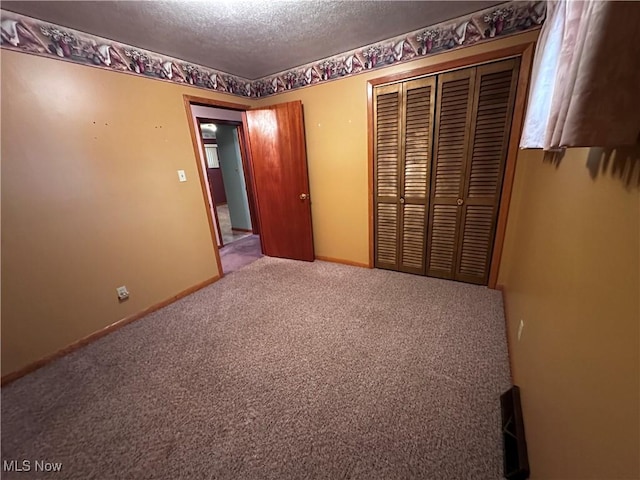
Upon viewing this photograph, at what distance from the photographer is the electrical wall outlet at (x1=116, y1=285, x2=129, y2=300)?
2.06 m

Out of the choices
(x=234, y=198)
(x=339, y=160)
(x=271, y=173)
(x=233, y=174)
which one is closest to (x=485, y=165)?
(x=339, y=160)

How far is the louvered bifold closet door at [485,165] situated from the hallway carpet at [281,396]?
363 millimetres

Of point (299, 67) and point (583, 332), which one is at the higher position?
point (299, 67)

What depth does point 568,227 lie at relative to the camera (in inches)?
36.5

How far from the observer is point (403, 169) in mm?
2363

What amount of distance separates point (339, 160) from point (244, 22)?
1.40 metres

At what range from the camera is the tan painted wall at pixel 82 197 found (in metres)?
1.54

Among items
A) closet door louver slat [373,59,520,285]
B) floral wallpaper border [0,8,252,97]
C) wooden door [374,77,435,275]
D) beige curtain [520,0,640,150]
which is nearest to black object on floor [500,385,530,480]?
beige curtain [520,0,640,150]

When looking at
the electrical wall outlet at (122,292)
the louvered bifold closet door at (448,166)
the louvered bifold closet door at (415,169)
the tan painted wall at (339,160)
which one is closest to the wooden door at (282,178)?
the tan painted wall at (339,160)

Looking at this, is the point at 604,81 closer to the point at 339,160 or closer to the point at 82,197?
the point at 339,160

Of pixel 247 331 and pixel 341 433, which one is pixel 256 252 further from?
pixel 341 433

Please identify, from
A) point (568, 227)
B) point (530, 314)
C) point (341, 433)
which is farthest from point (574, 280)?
point (341, 433)

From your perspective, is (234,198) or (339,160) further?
(234,198)

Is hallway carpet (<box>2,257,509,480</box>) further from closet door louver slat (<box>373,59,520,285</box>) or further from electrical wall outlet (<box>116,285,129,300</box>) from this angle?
closet door louver slat (<box>373,59,520,285</box>)
